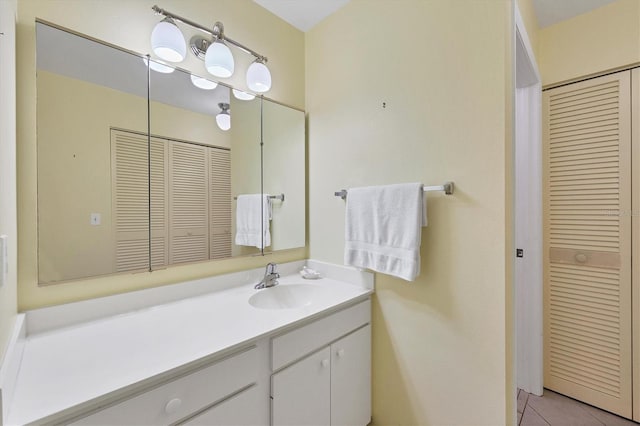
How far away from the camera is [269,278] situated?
4.92 feet

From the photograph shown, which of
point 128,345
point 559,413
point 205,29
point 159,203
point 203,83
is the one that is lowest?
point 559,413

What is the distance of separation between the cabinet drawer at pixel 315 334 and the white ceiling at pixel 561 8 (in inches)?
76.7

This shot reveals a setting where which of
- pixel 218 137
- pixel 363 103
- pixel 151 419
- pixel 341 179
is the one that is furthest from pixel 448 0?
pixel 151 419

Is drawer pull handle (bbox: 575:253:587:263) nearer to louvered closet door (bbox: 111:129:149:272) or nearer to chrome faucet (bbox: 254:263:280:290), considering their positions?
chrome faucet (bbox: 254:263:280:290)

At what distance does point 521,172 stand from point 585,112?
0.47 metres

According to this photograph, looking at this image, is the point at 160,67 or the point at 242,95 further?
the point at 242,95

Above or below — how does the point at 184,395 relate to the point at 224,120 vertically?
below

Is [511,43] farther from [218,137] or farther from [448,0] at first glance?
[218,137]

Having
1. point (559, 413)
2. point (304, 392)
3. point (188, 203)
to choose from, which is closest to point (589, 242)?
point (559, 413)

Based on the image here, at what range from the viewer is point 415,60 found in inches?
50.8

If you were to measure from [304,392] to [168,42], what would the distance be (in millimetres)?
1614

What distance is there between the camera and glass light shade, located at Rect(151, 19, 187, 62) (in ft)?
3.89

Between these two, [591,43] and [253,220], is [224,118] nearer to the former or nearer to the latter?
[253,220]

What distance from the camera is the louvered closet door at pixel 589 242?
1.51m
